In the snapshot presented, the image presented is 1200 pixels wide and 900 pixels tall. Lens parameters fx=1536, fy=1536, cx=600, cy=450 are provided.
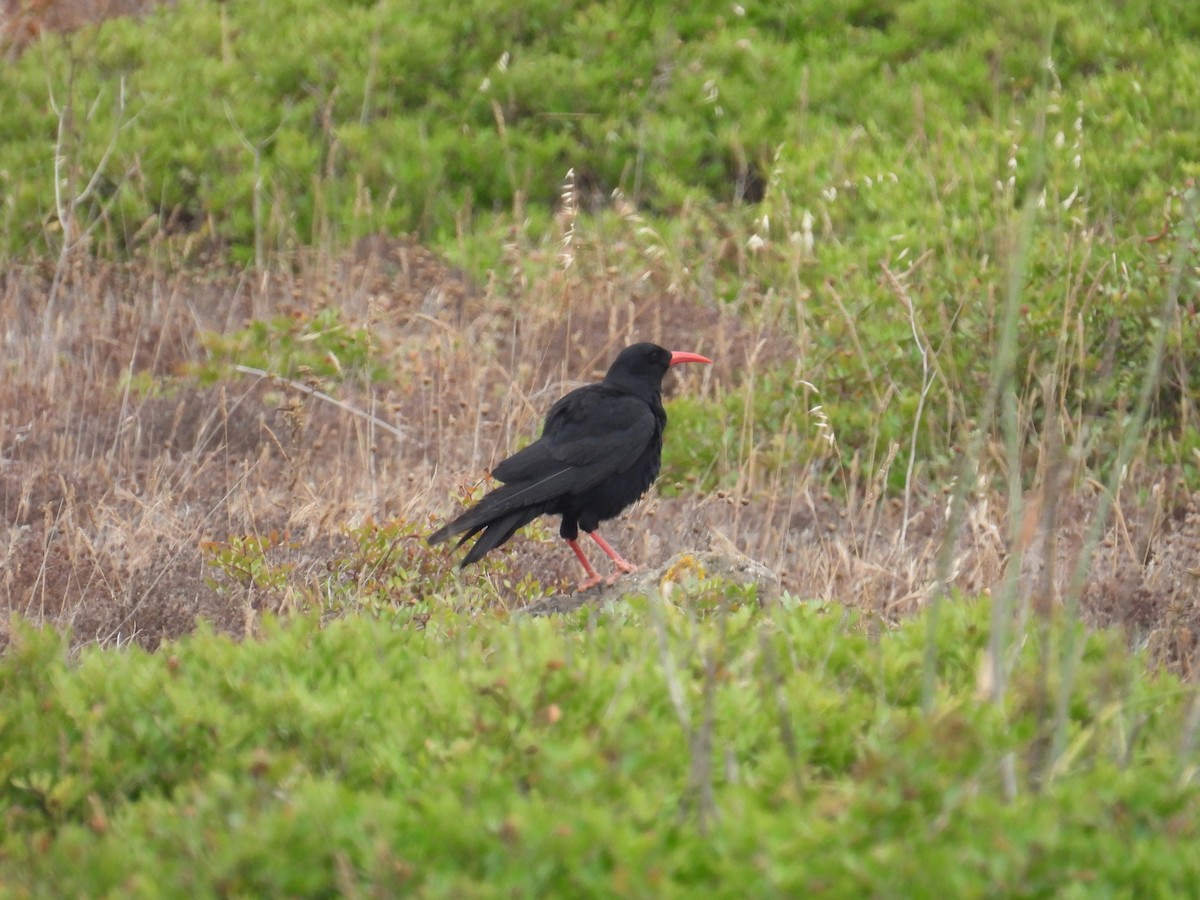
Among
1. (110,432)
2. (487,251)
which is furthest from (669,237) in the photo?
(110,432)

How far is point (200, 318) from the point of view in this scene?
30.7ft

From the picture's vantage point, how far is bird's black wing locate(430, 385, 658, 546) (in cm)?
527

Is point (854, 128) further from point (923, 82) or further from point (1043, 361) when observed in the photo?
point (1043, 361)

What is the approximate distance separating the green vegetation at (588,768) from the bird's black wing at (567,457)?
5.24ft

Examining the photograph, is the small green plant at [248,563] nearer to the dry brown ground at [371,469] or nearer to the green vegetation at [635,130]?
the dry brown ground at [371,469]

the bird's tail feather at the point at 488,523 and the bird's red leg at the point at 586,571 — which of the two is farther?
→ the bird's red leg at the point at 586,571

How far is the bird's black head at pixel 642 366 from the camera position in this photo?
6355mm

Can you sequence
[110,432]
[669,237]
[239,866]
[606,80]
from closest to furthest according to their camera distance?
[239,866]
[110,432]
[669,237]
[606,80]

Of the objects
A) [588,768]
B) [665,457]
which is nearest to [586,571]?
[665,457]

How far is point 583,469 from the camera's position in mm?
5621

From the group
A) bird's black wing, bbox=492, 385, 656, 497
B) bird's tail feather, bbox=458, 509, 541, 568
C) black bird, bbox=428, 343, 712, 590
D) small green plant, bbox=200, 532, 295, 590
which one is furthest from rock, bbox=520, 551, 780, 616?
small green plant, bbox=200, 532, 295, 590

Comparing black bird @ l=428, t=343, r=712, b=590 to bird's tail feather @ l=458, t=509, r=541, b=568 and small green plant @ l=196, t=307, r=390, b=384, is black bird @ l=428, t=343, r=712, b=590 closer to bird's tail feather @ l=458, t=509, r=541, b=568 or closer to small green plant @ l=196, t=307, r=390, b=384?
bird's tail feather @ l=458, t=509, r=541, b=568

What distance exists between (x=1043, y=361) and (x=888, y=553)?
2.02 meters

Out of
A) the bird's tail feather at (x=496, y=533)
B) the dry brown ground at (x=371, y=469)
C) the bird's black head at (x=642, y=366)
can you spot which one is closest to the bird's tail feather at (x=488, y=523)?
the bird's tail feather at (x=496, y=533)
